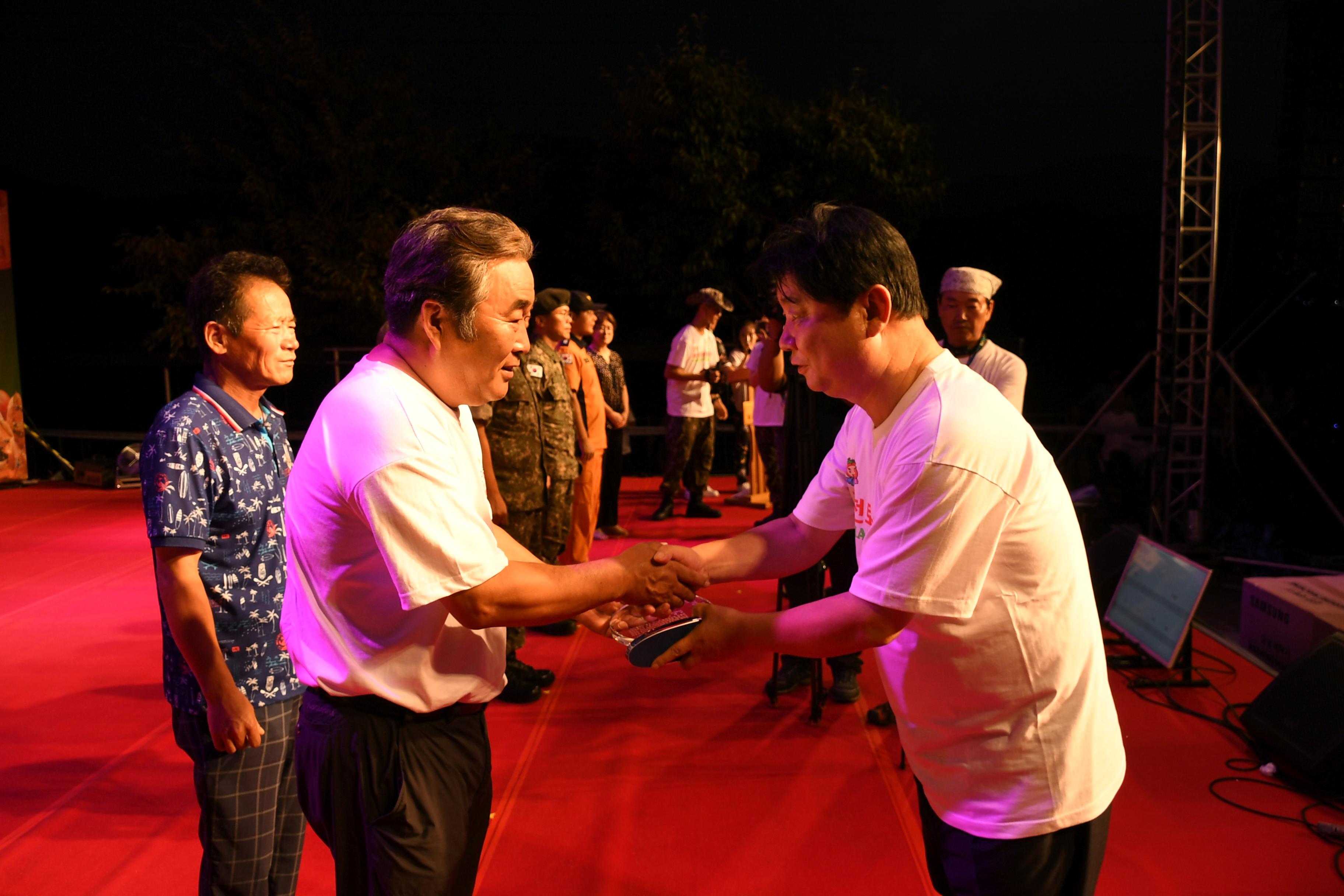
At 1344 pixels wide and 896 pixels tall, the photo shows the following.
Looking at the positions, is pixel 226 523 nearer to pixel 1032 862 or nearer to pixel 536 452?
pixel 1032 862

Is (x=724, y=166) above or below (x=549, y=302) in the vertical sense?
above

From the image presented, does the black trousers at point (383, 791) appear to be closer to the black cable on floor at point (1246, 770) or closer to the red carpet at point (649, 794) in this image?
the red carpet at point (649, 794)

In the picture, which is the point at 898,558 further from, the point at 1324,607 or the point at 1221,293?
the point at 1221,293

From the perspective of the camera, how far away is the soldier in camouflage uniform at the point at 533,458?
13.8 ft

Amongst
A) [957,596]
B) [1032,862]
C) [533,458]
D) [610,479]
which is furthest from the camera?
[610,479]

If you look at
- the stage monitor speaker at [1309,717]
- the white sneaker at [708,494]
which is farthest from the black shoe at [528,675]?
the white sneaker at [708,494]

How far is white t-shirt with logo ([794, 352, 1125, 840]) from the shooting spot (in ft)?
4.01

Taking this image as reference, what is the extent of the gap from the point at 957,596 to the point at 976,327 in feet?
9.29

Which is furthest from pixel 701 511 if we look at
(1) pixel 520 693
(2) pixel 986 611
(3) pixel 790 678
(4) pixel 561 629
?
(2) pixel 986 611

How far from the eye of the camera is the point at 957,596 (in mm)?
1229

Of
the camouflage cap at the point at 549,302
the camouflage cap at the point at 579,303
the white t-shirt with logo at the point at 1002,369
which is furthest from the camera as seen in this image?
the camouflage cap at the point at 579,303

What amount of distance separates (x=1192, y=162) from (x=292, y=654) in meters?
7.75

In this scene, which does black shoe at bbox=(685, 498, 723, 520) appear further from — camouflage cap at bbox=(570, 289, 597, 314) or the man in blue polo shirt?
the man in blue polo shirt

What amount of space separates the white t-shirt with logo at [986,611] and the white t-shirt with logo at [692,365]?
6.23 m
